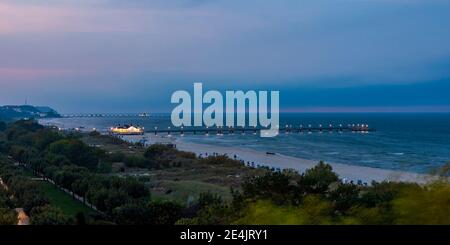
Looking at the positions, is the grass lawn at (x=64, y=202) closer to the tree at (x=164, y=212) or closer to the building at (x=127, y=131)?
the tree at (x=164, y=212)

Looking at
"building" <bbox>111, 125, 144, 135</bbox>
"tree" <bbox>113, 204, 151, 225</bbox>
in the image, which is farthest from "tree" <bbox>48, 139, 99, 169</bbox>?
"building" <bbox>111, 125, 144, 135</bbox>

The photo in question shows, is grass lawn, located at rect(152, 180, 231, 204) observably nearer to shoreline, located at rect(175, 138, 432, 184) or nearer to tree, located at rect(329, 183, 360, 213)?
tree, located at rect(329, 183, 360, 213)

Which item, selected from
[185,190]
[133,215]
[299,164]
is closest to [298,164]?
[299,164]

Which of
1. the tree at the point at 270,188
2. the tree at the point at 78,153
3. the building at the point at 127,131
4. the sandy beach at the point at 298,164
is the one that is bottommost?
the sandy beach at the point at 298,164

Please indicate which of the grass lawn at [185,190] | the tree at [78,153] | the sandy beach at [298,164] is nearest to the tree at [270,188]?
the grass lawn at [185,190]

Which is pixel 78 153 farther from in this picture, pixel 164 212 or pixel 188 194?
pixel 164 212

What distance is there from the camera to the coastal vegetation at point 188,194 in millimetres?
10570

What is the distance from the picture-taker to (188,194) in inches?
1361

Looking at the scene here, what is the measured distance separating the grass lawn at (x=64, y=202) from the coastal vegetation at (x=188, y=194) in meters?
0.05

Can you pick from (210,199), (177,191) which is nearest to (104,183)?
(177,191)

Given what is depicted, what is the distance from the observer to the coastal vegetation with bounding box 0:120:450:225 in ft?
34.7

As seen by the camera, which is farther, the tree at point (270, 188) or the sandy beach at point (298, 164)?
the sandy beach at point (298, 164)
